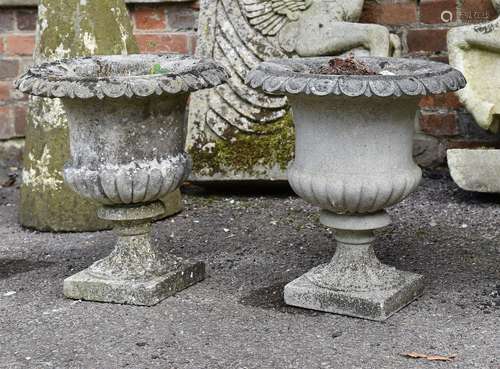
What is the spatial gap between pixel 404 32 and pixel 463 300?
1960 millimetres

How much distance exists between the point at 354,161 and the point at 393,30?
1933 mm

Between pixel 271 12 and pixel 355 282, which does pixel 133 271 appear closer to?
pixel 355 282

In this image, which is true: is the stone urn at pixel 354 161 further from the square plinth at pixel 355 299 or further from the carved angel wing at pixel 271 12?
the carved angel wing at pixel 271 12

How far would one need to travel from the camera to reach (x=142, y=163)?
3.69 m

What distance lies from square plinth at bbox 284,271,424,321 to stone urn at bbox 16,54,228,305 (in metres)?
0.49

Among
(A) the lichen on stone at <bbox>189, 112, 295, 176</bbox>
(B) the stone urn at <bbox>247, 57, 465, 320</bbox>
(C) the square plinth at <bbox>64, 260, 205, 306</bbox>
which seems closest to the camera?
(B) the stone urn at <bbox>247, 57, 465, 320</bbox>

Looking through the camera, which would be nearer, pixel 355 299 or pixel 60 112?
pixel 355 299

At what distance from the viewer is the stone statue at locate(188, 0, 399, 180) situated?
4988 millimetres

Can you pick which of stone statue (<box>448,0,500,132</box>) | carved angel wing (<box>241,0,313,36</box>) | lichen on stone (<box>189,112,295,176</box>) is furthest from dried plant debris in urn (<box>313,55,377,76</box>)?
carved angel wing (<box>241,0,313,36</box>)

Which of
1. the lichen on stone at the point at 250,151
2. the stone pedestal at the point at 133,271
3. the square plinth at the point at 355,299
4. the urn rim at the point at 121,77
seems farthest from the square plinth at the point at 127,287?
the lichen on stone at the point at 250,151

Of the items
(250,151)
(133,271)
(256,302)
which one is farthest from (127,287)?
(250,151)

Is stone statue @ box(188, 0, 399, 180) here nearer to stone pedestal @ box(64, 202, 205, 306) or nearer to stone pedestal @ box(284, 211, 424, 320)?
stone pedestal @ box(64, 202, 205, 306)

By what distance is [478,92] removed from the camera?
4758mm

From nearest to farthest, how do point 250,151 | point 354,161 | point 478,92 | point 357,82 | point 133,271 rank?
point 357,82, point 354,161, point 133,271, point 478,92, point 250,151
